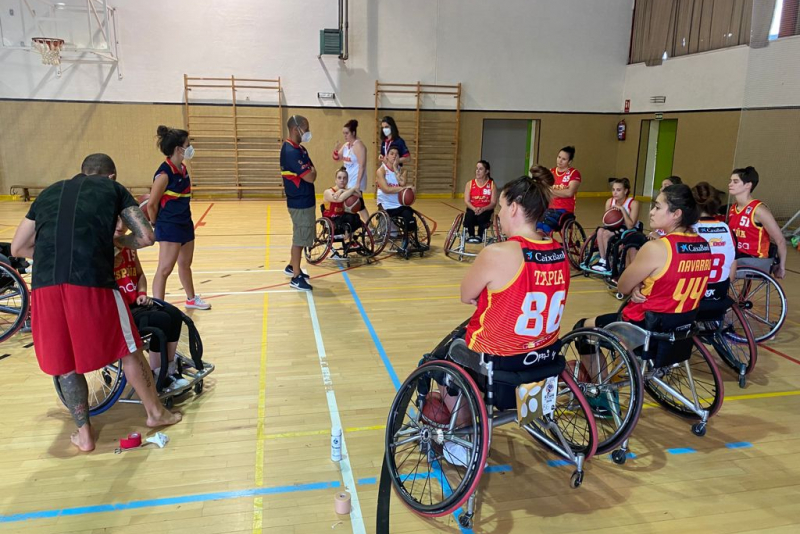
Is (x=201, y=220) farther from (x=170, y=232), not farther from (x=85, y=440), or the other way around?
(x=85, y=440)

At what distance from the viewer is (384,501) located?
86.7 inches

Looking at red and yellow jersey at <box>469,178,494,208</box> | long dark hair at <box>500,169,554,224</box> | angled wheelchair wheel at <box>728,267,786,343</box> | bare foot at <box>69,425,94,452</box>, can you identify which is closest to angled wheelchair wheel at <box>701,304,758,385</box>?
angled wheelchair wheel at <box>728,267,786,343</box>

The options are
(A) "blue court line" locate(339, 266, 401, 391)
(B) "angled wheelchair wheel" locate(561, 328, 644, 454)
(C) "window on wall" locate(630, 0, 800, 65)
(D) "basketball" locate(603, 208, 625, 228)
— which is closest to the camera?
(B) "angled wheelchair wheel" locate(561, 328, 644, 454)

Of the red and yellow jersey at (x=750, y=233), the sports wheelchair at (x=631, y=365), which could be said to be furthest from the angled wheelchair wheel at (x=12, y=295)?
the red and yellow jersey at (x=750, y=233)

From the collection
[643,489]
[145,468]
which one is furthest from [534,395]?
[145,468]

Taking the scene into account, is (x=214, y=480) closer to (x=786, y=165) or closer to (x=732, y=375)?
(x=732, y=375)

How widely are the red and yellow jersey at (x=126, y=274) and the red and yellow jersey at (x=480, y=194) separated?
4288 mm

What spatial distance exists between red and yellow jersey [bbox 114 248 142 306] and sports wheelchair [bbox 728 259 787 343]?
12.5 feet

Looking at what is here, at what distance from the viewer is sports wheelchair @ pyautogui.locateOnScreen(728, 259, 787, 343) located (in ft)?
13.3

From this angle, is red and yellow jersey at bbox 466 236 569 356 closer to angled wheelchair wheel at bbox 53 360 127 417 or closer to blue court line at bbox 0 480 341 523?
blue court line at bbox 0 480 341 523

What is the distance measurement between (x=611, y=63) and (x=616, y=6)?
1.15 meters

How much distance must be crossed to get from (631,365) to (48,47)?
1046cm

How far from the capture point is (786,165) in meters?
7.63

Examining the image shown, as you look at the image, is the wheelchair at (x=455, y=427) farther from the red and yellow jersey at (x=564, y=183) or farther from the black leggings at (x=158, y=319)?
the red and yellow jersey at (x=564, y=183)
